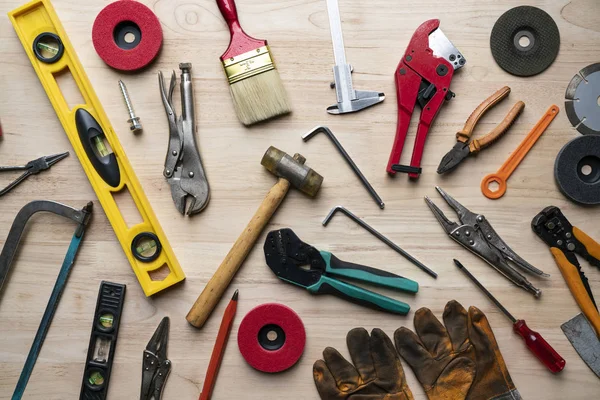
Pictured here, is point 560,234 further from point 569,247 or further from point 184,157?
point 184,157

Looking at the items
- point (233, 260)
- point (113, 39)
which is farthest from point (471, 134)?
point (113, 39)

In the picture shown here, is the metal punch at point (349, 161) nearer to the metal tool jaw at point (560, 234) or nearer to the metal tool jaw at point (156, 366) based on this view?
the metal tool jaw at point (560, 234)

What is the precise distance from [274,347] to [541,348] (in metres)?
0.72

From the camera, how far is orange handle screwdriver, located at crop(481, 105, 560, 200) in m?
1.56

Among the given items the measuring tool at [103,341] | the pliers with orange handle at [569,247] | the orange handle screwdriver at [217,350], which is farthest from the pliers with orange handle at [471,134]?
the measuring tool at [103,341]

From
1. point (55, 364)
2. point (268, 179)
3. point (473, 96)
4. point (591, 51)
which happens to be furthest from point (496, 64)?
point (55, 364)

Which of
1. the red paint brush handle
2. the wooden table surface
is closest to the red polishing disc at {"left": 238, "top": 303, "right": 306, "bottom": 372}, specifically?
the wooden table surface

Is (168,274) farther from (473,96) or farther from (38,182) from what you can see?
(473,96)

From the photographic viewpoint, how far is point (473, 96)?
5.18 ft

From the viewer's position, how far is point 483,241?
5.07 feet

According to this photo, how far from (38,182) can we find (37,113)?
0.19 m

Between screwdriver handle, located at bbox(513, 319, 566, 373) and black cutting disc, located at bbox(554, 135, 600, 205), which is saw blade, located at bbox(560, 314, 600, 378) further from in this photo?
black cutting disc, located at bbox(554, 135, 600, 205)

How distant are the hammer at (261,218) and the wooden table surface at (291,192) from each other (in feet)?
0.14

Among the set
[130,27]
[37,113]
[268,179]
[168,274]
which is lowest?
[168,274]
